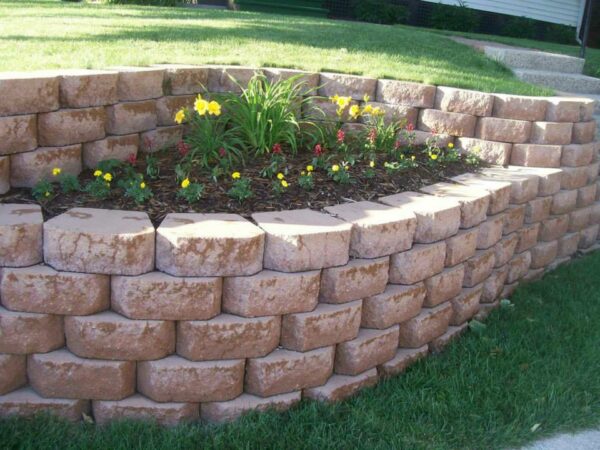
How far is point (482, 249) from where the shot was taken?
4.04m

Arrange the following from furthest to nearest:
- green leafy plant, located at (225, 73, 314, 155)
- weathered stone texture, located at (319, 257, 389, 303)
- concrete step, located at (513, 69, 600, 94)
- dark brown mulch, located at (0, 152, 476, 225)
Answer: concrete step, located at (513, 69, 600, 94)
green leafy plant, located at (225, 73, 314, 155)
dark brown mulch, located at (0, 152, 476, 225)
weathered stone texture, located at (319, 257, 389, 303)

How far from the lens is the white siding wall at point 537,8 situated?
49.0ft

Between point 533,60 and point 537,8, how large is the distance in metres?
9.70

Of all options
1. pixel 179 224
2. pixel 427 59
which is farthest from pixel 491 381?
pixel 427 59

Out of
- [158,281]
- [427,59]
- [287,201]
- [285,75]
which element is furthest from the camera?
[427,59]

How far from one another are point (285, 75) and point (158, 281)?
214 cm

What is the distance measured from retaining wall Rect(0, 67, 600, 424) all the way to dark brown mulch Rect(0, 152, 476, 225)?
0.50 feet

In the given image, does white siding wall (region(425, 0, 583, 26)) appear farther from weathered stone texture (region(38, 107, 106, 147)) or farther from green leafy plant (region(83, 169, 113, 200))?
green leafy plant (region(83, 169, 113, 200))

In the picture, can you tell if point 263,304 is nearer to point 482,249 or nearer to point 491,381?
point 491,381

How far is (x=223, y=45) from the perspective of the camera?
542cm

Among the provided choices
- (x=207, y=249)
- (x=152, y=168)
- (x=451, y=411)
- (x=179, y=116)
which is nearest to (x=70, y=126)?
(x=152, y=168)

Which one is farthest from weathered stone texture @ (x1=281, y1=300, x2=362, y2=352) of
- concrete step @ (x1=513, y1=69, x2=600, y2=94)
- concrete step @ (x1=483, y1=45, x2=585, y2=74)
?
concrete step @ (x1=483, y1=45, x2=585, y2=74)

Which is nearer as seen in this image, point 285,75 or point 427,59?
point 285,75

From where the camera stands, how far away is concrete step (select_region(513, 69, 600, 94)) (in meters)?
6.67
